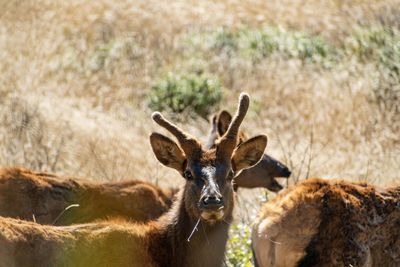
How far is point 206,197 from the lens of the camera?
7.92m

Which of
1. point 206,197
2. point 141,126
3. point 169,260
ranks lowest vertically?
point 141,126

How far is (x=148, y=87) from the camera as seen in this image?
2238cm

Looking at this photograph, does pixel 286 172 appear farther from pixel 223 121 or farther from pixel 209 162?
pixel 209 162

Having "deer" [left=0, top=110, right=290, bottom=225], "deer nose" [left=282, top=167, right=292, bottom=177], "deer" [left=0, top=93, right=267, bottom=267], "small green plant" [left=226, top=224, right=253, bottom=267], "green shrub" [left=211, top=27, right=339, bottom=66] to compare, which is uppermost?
"deer" [left=0, top=93, right=267, bottom=267]

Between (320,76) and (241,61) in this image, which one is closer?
(320,76)

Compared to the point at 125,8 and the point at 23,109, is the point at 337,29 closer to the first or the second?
the point at 125,8

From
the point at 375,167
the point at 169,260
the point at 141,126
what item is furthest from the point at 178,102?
the point at 169,260

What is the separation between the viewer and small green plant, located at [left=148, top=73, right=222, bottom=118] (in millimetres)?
21250

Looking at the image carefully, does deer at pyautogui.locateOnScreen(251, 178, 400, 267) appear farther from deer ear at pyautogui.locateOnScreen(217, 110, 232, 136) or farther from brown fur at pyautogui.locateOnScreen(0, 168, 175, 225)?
deer ear at pyautogui.locateOnScreen(217, 110, 232, 136)

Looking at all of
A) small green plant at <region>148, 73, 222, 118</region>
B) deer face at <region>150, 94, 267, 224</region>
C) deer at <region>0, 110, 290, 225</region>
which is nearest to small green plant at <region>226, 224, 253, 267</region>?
deer at <region>0, 110, 290, 225</region>

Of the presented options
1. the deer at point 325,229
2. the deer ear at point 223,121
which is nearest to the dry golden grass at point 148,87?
the deer ear at point 223,121

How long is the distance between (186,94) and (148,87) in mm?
1276

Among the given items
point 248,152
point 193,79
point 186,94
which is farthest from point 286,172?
point 193,79

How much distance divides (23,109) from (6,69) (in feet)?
9.62
